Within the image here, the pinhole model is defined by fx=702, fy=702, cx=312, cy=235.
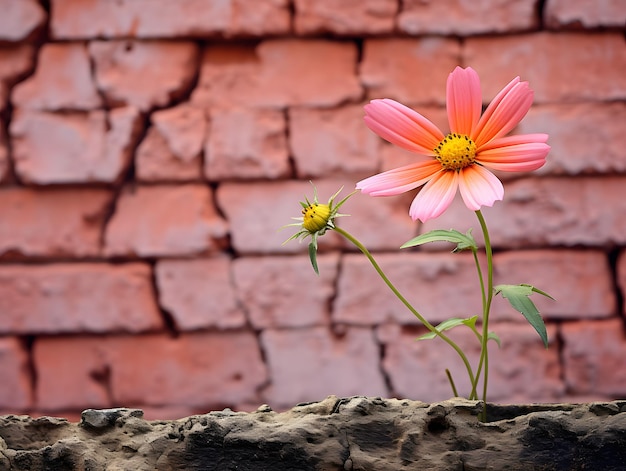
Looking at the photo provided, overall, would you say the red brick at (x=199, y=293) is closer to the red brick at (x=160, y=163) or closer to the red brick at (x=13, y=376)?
the red brick at (x=160, y=163)

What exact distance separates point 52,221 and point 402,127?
1.32 metres

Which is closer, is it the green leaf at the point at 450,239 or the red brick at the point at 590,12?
the green leaf at the point at 450,239

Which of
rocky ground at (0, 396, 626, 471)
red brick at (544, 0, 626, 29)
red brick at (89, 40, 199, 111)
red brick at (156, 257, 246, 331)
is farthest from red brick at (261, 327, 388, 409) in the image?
rocky ground at (0, 396, 626, 471)

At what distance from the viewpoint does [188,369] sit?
1.69 meters

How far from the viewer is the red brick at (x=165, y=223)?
1662 millimetres

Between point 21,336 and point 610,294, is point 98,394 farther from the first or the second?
point 610,294

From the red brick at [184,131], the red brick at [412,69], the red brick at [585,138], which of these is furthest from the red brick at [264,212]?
the red brick at [585,138]

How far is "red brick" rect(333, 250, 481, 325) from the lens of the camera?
5.34 ft

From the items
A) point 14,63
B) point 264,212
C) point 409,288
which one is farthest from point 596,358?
point 14,63

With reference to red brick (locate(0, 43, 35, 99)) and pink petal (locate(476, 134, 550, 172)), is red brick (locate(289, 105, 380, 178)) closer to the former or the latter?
red brick (locate(0, 43, 35, 99))

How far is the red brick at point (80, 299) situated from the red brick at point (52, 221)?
6 cm

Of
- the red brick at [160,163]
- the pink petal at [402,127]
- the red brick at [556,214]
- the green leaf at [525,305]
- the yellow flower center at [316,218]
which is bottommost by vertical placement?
the green leaf at [525,305]

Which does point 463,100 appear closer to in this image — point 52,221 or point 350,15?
point 350,15

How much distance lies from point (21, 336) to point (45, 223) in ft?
0.93
